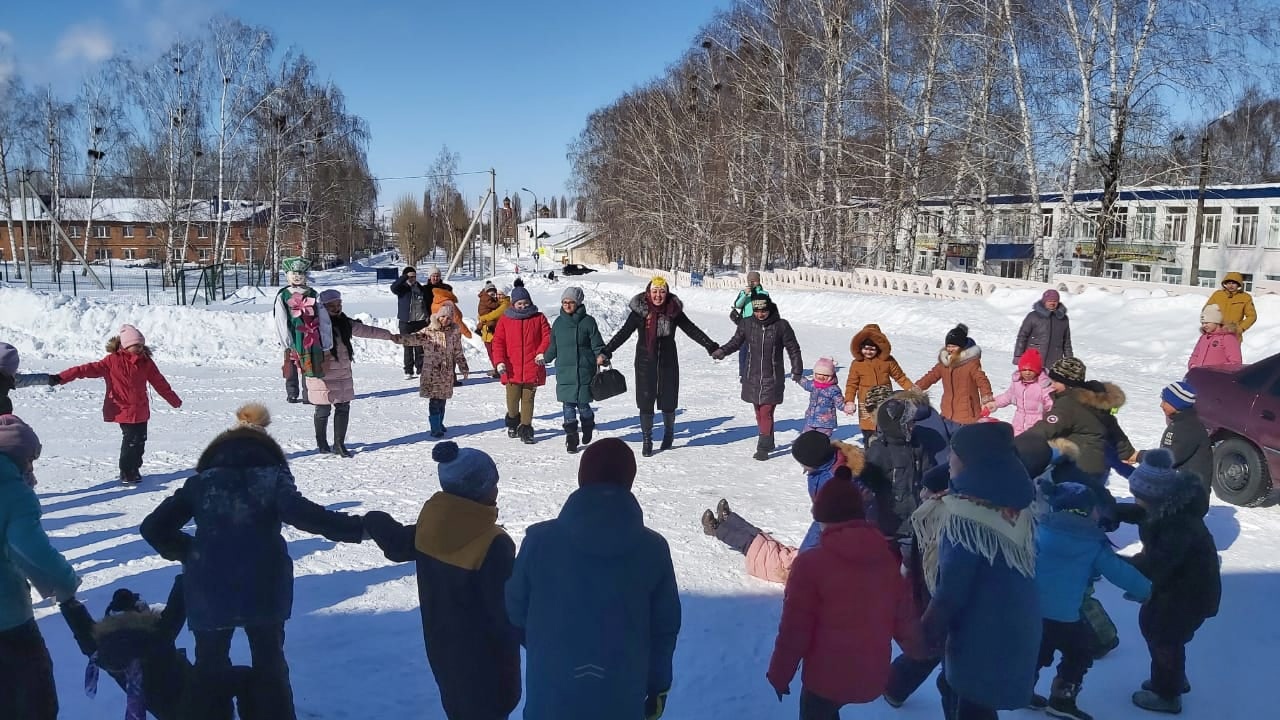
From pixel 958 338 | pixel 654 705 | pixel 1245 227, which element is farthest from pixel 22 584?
pixel 1245 227

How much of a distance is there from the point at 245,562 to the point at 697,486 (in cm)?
443

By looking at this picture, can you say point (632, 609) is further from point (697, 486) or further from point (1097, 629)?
point (697, 486)

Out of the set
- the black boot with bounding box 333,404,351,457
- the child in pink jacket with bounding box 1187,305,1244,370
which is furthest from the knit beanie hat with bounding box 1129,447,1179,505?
the black boot with bounding box 333,404,351,457

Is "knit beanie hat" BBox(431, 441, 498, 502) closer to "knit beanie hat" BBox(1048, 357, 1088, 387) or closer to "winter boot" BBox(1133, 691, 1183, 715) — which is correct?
"winter boot" BBox(1133, 691, 1183, 715)

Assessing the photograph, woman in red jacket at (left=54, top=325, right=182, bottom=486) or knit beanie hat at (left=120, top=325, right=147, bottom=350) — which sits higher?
knit beanie hat at (left=120, top=325, right=147, bottom=350)

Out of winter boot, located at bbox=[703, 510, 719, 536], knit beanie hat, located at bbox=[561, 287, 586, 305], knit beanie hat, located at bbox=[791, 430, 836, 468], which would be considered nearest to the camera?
knit beanie hat, located at bbox=[791, 430, 836, 468]

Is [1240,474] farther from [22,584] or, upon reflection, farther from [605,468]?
[22,584]

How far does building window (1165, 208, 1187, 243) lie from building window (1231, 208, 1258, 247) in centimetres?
266

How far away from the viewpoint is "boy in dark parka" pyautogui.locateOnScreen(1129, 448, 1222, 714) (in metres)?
3.48

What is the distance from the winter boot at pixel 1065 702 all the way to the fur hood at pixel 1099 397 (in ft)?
6.85

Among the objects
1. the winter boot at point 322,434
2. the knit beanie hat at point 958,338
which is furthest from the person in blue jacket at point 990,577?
the winter boot at point 322,434

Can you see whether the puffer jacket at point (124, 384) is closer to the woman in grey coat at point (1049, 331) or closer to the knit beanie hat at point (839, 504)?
the knit beanie hat at point (839, 504)

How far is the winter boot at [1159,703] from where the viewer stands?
3.59 meters

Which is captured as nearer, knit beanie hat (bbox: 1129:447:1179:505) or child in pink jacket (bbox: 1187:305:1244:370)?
knit beanie hat (bbox: 1129:447:1179:505)
